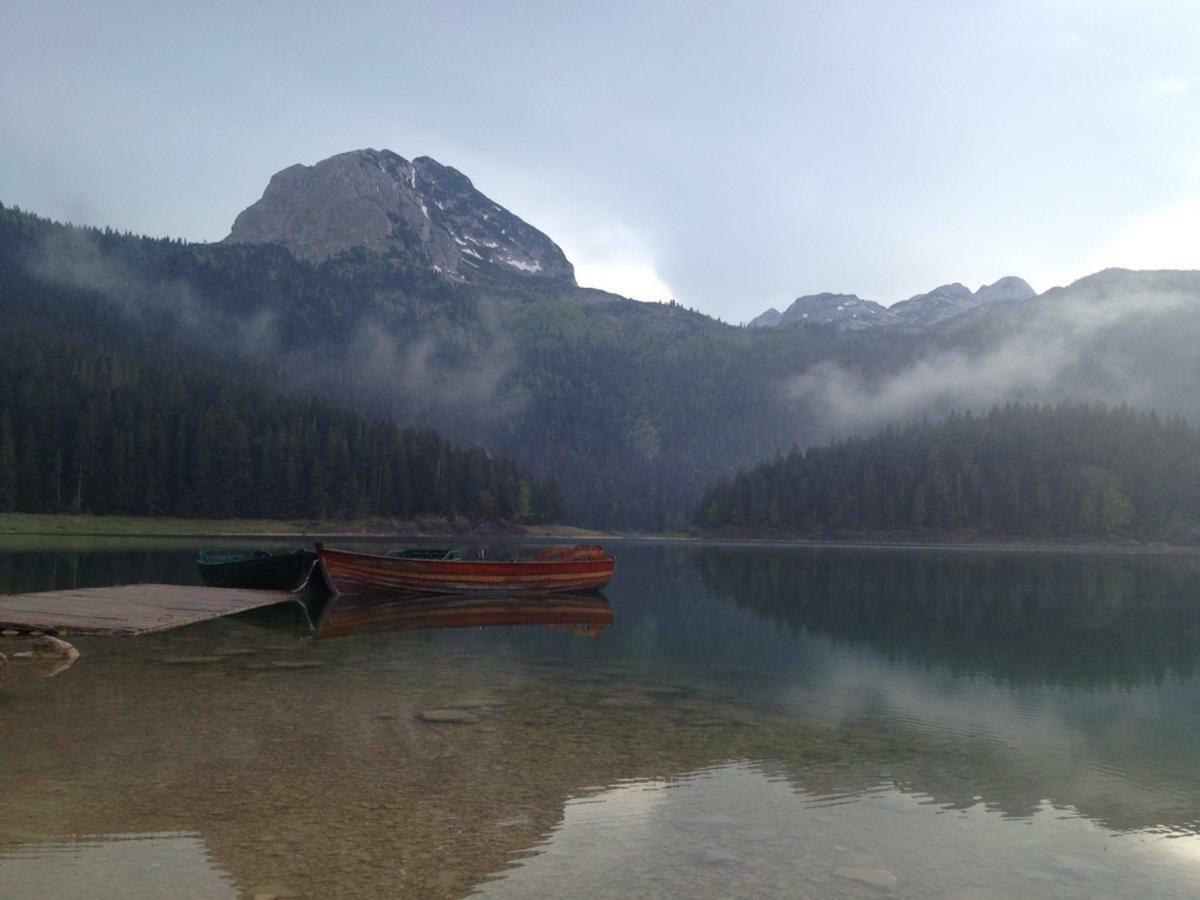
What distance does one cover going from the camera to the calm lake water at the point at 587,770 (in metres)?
10.9

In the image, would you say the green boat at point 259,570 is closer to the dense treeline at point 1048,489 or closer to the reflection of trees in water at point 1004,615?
the reflection of trees in water at point 1004,615

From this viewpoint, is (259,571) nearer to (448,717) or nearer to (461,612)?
(461,612)

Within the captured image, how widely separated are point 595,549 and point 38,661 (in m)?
40.8

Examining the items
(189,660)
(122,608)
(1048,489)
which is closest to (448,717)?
(189,660)

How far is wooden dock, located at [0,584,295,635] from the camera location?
29.1 m

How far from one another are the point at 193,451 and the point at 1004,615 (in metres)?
132

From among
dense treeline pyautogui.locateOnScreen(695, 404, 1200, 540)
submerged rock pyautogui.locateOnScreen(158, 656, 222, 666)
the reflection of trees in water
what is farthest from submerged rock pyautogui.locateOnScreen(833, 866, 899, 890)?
dense treeline pyautogui.locateOnScreen(695, 404, 1200, 540)

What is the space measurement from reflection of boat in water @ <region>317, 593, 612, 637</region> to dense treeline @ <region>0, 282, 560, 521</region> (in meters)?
99.6

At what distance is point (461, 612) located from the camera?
44.6 metres

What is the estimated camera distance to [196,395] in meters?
159

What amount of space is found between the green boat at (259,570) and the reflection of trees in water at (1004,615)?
28.8 m

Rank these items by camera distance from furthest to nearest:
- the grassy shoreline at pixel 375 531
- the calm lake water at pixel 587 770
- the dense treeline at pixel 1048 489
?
the dense treeline at pixel 1048 489, the grassy shoreline at pixel 375 531, the calm lake water at pixel 587 770

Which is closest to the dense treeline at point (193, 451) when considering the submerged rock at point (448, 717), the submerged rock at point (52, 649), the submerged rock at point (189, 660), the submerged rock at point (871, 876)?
the submerged rock at point (52, 649)

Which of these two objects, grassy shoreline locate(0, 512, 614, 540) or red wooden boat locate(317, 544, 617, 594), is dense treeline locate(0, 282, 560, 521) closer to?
grassy shoreline locate(0, 512, 614, 540)
